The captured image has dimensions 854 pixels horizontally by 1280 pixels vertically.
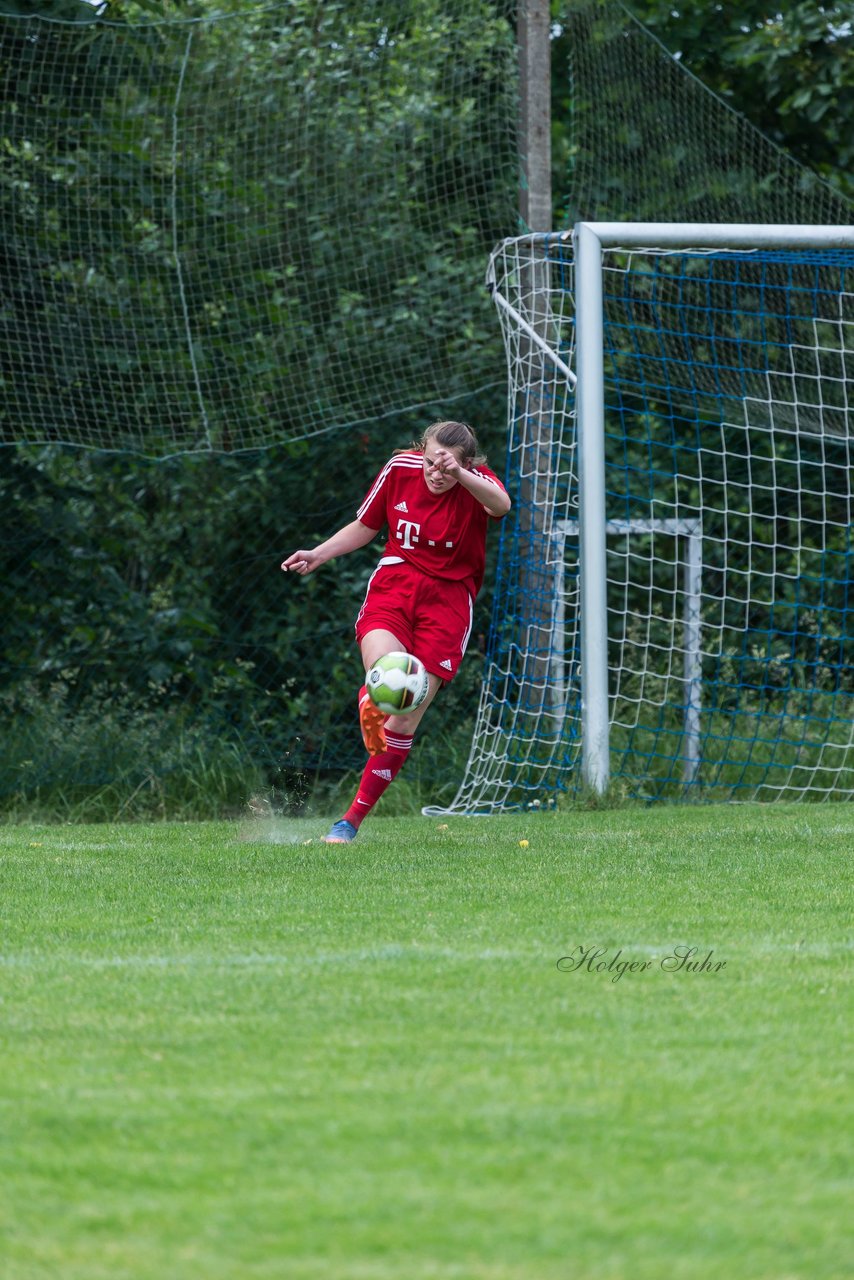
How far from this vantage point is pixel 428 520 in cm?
639

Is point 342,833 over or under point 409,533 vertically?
under

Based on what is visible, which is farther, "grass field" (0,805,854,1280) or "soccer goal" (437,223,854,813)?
"soccer goal" (437,223,854,813)

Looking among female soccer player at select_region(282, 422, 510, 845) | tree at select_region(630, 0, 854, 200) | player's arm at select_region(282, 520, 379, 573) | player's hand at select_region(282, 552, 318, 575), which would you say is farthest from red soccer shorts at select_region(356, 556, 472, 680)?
tree at select_region(630, 0, 854, 200)

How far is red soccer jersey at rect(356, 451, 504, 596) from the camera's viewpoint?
252 inches

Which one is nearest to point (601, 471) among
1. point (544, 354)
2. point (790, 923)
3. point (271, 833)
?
point (544, 354)

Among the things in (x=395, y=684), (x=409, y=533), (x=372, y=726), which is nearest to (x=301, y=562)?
(x=409, y=533)

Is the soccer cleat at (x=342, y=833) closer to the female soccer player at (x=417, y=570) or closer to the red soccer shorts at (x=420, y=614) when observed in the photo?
the female soccer player at (x=417, y=570)

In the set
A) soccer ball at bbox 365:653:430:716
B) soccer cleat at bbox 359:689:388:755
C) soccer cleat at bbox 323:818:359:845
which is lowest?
soccer cleat at bbox 323:818:359:845

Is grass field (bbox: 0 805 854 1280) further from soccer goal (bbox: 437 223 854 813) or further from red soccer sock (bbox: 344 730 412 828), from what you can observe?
soccer goal (bbox: 437 223 854 813)

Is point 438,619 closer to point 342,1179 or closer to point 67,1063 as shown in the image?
point 67,1063

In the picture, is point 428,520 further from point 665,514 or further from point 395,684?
point 665,514

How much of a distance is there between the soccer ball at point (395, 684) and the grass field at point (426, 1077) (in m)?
0.89

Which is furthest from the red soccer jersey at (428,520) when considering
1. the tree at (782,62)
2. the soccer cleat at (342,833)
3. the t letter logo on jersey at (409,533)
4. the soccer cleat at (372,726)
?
the tree at (782,62)

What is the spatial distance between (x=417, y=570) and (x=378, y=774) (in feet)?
2.60
